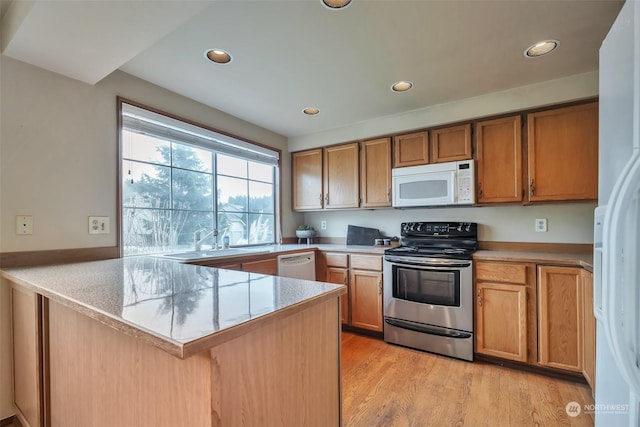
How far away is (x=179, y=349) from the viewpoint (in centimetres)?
56

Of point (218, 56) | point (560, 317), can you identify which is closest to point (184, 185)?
point (218, 56)

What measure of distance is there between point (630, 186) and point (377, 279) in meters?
2.12

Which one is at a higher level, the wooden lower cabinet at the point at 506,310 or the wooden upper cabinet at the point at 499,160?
the wooden upper cabinet at the point at 499,160

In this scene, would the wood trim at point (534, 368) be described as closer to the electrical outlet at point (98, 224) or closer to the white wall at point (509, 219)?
the white wall at point (509, 219)

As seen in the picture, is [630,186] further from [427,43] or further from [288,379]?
[427,43]

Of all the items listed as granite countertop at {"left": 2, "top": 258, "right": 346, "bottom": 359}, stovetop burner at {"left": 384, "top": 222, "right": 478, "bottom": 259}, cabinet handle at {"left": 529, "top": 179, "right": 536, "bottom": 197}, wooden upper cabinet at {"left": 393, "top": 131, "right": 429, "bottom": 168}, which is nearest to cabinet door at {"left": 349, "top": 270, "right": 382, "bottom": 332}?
stovetop burner at {"left": 384, "top": 222, "right": 478, "bottom": 259}

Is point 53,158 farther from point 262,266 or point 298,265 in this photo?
point 298,265

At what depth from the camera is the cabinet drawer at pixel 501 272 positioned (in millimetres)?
2158

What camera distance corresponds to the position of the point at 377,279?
2816mm

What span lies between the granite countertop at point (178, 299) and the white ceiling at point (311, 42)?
3.93 ft

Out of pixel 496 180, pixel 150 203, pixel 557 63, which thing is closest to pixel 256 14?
pixel 150 203

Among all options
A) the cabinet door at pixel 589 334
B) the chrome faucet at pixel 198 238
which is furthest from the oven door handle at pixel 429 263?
the chrome faucet at pixel 198 238

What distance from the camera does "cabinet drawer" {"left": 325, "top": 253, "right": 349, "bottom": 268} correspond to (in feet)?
9.89

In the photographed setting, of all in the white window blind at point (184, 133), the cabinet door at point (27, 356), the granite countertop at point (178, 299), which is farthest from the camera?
the white window blind at point (184, 133)
